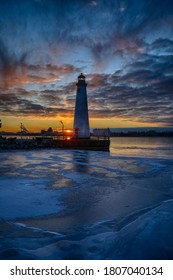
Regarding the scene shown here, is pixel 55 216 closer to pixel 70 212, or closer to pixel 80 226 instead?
pixel 70 212

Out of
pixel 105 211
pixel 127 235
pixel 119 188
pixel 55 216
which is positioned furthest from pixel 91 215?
pixel 119 188

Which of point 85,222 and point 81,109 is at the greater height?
point 81,109

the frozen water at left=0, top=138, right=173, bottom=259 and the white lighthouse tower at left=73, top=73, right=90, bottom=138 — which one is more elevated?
the white lighthouse tower at left=73, top=73, right=90, bottom=138

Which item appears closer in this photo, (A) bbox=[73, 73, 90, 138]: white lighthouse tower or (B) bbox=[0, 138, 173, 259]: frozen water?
(B) bbox=[0, 138, 173, 259]: frozen water

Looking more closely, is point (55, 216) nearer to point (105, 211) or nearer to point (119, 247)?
point (105, 211)

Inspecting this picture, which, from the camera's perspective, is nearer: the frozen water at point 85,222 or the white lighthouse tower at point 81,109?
the frozen water at point 85,222

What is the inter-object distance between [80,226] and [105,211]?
100 cm

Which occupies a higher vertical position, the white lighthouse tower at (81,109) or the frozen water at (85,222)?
the white lighthouse tower at (81,109)

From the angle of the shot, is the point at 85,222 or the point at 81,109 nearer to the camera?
the point at 85,222

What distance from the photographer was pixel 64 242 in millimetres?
3699

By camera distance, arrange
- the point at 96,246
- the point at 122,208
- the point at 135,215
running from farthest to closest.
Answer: the point at 122,208 < the point at 135,215 < the point at 96,246

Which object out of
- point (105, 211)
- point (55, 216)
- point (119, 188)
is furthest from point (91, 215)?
point (119, 188)
